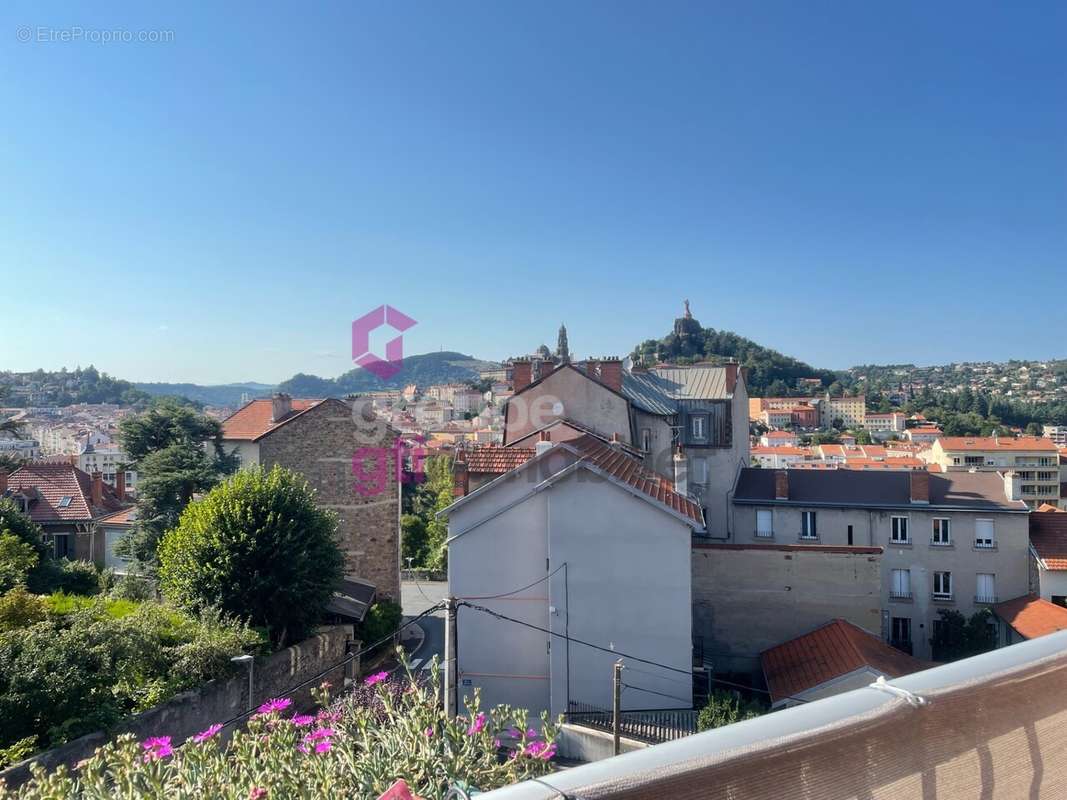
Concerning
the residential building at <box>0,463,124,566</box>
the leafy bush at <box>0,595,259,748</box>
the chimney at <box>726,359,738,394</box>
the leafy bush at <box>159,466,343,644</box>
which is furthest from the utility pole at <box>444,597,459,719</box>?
the residential building at <box>0,463,124,566</box>

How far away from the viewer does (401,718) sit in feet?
11.8

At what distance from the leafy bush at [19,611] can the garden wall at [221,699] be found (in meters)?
2.66

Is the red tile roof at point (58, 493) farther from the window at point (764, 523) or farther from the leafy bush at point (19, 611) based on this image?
the window at point (764, 523)

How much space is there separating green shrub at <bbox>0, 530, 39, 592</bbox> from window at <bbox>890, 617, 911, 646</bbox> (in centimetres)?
2228

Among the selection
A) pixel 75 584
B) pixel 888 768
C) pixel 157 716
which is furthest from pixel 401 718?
pixel 75 584

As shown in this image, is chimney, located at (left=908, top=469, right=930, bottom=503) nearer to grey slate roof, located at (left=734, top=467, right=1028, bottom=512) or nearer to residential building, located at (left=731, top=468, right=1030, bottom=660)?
residential building, located at (left=731, top=468, right=1030, bottom=660)

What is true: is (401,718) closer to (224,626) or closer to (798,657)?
(224,626)

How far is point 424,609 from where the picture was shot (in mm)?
25984

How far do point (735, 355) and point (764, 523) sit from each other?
11676 centimetres

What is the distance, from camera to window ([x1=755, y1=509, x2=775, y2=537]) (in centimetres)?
2283

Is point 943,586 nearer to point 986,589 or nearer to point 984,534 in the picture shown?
point 986,589

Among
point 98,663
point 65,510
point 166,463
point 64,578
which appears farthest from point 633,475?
point 65,510

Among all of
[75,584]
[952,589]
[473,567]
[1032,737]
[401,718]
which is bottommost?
[952,589]

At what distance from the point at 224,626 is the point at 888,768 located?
13.0 m
